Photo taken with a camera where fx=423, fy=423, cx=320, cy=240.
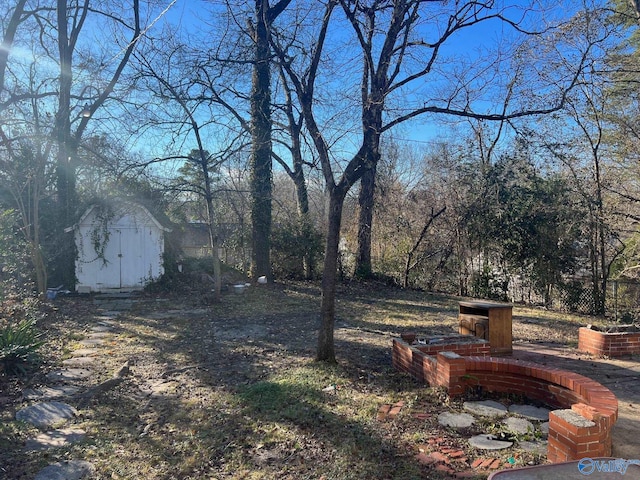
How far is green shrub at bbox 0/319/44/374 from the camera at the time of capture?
4.83 meters

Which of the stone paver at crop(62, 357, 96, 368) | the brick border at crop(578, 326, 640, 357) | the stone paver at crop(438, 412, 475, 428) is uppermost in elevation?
the brick border at crop(578, 326, 640, 357)

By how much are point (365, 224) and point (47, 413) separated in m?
10.9

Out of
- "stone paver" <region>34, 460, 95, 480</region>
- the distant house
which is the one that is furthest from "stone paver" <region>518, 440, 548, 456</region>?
the distant house

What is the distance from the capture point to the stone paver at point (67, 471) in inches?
112

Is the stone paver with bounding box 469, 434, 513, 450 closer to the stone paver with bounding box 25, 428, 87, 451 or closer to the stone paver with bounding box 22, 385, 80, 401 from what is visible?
the stone paver with bounding box 25, 428, 87, 451

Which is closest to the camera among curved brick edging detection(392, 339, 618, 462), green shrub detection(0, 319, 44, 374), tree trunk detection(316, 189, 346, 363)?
curved brick edging detection(392, 339, 618, 462)

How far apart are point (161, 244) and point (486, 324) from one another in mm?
9892

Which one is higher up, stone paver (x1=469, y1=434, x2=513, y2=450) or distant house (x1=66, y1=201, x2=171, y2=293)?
distant house (x1=66, y1=201, x2=171, y2=293)

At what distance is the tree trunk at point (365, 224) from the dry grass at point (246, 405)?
5682 millimetres

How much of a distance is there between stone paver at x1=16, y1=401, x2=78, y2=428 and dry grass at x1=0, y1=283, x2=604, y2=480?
4.4 inches

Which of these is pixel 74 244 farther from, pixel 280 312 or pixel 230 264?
pixel 280 312

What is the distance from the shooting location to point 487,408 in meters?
3.71

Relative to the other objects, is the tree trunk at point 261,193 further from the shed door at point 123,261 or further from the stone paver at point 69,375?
the stone paver at point 69,375

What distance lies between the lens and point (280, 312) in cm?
936
